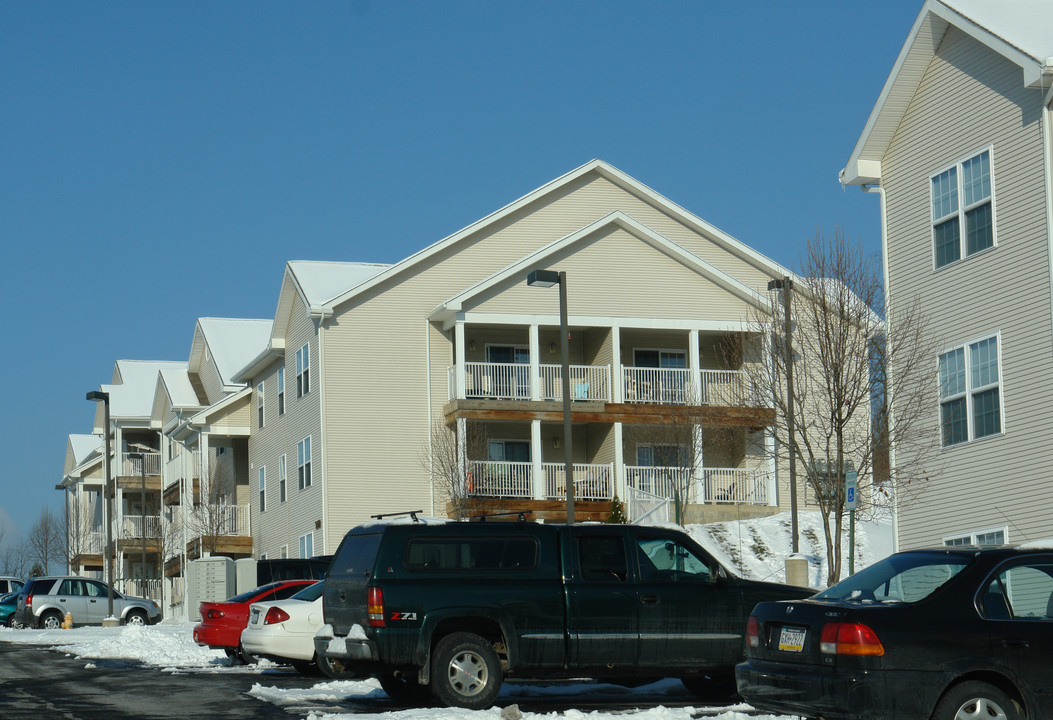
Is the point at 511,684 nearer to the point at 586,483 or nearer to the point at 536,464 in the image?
the point at 536,464

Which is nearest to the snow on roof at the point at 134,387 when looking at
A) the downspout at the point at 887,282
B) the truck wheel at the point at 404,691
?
the downspout at the point at 887,282

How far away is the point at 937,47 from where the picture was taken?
24578mm

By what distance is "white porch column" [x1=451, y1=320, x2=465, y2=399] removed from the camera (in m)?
37.5

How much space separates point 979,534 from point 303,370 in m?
22.8

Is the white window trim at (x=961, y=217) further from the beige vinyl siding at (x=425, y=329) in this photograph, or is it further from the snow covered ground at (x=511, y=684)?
the beige vinyl siding at (x=425, y=329)

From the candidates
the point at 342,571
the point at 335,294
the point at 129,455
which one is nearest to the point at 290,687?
the point at 342,571

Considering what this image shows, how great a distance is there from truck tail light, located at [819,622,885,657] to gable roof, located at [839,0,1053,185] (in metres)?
13.1

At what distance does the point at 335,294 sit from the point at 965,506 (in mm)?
21122

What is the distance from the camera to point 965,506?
23.3m

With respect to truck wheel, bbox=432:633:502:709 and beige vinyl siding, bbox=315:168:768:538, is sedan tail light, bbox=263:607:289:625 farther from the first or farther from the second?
beige vinyl siding, bbox=315:168:768:538

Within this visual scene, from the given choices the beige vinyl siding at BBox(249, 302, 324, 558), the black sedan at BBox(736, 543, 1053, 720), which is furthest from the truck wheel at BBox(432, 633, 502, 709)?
the beige vinyl siding at BBox(249, 302, 324, 558)

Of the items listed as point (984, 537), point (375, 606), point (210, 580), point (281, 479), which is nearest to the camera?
point (375, 606)

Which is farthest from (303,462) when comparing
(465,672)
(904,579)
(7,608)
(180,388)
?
(904,579)

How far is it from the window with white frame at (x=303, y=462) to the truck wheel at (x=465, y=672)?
2649cm
